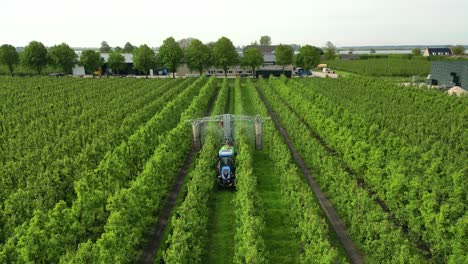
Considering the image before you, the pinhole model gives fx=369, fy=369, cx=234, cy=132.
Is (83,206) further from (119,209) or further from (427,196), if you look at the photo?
(427,196)

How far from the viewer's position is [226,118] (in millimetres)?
30766

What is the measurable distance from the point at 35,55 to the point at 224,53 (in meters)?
52.5

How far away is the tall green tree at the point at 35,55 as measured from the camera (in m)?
102

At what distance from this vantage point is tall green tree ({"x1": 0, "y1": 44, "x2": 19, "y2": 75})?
104000 millimetres

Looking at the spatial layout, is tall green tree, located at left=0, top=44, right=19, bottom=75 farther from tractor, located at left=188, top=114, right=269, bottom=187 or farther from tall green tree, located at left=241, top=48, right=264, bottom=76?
tractor, located at left=188, top=114, right=269, bottom=187

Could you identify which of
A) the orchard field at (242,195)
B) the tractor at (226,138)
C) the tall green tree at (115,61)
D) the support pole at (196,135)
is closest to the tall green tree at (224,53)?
the tall green tree at (115,61)

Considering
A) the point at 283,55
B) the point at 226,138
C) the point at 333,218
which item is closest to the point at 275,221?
the point at 333,218

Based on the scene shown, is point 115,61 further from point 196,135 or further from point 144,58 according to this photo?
point 196,135

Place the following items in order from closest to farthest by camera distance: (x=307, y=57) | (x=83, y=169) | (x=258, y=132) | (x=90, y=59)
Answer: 1. (x=83, y=169)
2. (x=258, y=132)
3. (x=90, y=59)
4. (x=307, y=57)

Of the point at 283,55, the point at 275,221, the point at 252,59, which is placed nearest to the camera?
the point at 275,221

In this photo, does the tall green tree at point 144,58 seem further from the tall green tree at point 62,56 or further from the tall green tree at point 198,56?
the tall green tree at point 62,56

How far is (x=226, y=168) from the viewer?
2586 cm

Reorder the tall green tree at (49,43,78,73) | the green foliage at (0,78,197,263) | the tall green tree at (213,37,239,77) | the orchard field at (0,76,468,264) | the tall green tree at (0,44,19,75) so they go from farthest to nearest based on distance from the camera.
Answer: the tall green tree at (0,44,19,75) → the tall green tree at (49,43,78,73) → the tall green tree at (213,37,239,77) → the green foliage at (0,78,197,263) → the orchard field at (0,76,468,264)

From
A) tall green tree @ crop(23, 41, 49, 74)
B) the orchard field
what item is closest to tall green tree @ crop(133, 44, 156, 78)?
tall green tree @ crop(23, 41, 49, 74)
